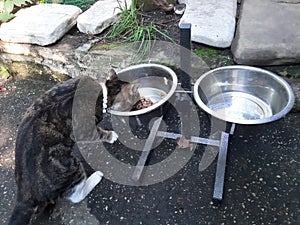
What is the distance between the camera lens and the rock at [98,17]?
3.17 m

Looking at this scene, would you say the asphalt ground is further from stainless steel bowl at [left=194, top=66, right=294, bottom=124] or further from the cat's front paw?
stainless steel bowl at [left=194, top=66, right=294, bottom=124]

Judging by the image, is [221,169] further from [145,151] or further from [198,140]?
[145,151]

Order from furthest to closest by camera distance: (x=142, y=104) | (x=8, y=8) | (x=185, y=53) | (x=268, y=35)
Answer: (x=8, y=8) < (x=268, y=35) < (x=142, y=104) < (x=185, y=53)

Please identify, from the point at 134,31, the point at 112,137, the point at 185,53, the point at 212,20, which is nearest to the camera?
the point at 185,53

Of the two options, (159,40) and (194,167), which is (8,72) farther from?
(194,167)

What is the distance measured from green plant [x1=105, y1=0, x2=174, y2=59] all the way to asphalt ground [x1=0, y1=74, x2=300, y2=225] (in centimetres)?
91

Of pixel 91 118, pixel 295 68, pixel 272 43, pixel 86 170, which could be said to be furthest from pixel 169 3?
pixel 86 170

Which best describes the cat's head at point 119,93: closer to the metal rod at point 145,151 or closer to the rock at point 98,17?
the metal rod at point 145,151

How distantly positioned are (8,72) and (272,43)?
8.31 feet

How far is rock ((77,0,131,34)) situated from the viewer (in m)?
3.17

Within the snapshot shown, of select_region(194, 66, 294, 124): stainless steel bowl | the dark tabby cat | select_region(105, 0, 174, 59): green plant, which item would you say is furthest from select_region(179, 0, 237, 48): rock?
the dark tabby cat

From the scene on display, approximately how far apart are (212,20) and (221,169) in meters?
1.38

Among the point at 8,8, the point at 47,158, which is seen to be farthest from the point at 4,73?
the point at 47,158

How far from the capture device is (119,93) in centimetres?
241
